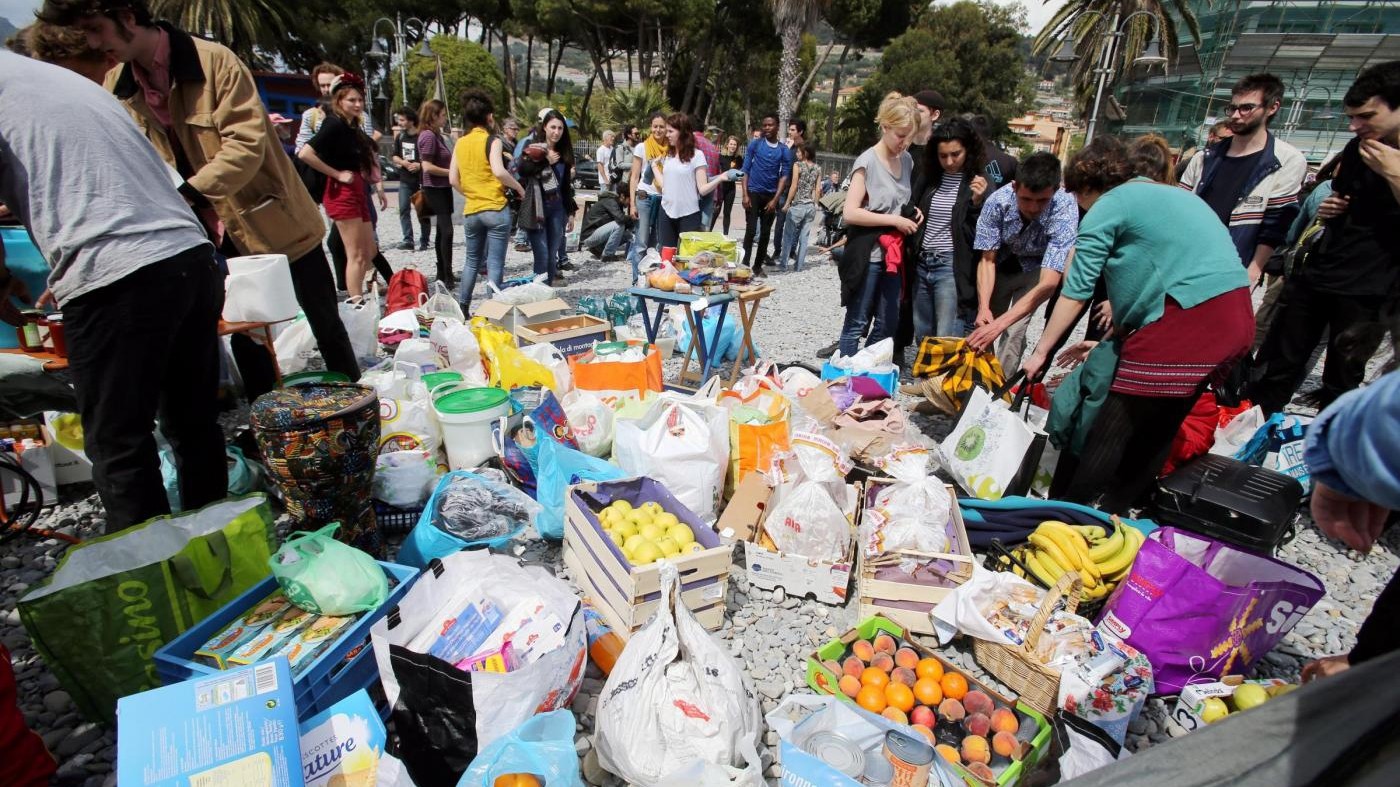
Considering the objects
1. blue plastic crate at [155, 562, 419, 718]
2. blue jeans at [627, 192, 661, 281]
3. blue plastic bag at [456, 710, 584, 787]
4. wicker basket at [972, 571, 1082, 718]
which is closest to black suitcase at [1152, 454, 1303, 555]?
wicker basket at [972, 571, 1082, 718]

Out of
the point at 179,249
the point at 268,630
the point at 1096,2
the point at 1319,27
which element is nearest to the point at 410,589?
the point at 268,630

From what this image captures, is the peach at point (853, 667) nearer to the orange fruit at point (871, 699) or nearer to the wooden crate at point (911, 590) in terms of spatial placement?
the orange fruit at point (871, 699)

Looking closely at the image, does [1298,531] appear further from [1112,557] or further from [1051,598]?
[1051,598]

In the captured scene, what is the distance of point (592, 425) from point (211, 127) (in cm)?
217

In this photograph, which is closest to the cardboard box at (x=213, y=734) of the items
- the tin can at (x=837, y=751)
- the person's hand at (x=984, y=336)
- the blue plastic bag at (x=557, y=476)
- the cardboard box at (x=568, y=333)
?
the tin can at (x=837, y=751)

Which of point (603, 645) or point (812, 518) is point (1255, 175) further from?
point (603, 645)

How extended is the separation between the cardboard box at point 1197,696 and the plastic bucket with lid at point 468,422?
325 centimetres

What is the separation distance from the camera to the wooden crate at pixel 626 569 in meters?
2.40

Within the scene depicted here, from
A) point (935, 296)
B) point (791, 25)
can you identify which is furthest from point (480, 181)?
point (791, 25)

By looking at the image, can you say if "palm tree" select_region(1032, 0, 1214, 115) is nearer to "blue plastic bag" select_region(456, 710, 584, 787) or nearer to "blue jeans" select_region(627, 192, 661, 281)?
"blue jeans" select_region(627, 192, 661, 281)

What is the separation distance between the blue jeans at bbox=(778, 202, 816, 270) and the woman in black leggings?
15.1ft

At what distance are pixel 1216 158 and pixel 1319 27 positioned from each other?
A: 1418 inches

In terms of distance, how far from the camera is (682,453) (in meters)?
3.12

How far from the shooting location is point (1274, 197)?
4.41 metres
